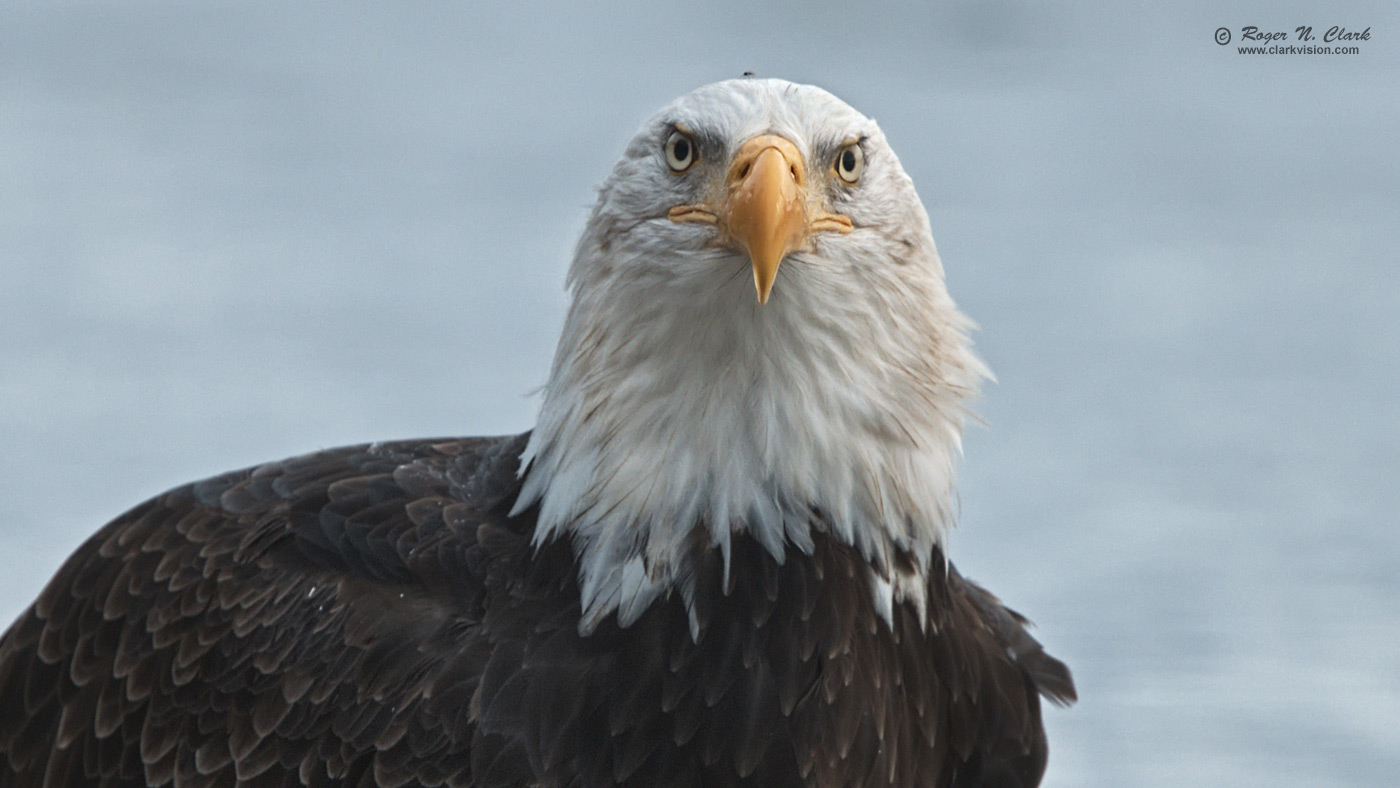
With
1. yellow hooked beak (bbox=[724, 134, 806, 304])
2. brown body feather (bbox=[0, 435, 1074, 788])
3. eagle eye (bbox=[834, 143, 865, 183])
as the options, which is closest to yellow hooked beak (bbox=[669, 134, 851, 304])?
yellow hooked beak (bbox=[724, 134, 806, 304])

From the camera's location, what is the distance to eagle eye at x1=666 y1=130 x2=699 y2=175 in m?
2.98

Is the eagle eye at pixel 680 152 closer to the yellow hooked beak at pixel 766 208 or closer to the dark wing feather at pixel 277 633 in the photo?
the yellow hooked beak at pixel 766 208

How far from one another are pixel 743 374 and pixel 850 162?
43 cm

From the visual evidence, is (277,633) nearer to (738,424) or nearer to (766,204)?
(738,424)

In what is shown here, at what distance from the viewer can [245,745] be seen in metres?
3.21

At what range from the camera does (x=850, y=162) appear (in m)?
3.05

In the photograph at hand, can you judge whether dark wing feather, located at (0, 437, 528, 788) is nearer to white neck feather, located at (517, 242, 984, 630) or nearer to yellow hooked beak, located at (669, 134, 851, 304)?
white neck feather, located at (517, 242, 984, 630)

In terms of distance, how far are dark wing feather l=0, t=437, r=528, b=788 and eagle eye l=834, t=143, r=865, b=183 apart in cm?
91

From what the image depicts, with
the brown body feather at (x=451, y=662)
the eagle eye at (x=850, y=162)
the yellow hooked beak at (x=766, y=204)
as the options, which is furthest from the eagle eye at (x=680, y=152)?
the brown body feather at (x=451, y=662)

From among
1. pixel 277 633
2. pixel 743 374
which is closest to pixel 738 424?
pixel 743 374

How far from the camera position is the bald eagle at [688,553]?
2951mm

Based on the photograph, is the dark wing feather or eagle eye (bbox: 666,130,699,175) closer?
eagle eye (bbox: 666,130,699,175)

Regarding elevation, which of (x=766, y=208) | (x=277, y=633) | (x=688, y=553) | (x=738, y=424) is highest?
(x=766, y=208)

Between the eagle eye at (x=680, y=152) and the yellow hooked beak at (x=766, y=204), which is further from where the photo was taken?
the eagle eye at (x=680, y=152)
